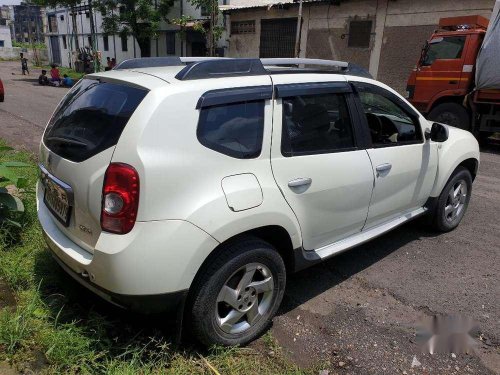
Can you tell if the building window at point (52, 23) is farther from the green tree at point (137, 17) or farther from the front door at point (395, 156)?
the front door at point (395, 156)

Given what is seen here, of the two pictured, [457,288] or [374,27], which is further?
[374,27]

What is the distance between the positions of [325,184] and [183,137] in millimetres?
1083

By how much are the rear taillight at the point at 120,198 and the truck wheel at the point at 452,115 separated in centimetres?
903

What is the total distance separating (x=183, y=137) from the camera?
2.23 meters

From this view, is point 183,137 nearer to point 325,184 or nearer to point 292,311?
point 325,184

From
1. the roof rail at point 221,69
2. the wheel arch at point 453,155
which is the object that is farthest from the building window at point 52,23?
the roof rail at point 221,69

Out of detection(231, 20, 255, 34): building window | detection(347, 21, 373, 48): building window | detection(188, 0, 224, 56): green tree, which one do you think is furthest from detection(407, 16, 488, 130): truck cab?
detection(231, 20, 255, 34): building window

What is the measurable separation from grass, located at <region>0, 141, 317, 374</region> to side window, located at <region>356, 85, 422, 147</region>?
1846 millimetres

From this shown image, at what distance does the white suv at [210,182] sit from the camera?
215 cm

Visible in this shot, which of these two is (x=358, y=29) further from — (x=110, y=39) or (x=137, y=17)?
(x=110, y=39)

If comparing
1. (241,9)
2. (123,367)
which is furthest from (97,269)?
(241,9)

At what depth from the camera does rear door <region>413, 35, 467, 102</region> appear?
30.9 ft

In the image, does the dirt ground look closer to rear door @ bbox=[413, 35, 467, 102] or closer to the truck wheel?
the truck wheel

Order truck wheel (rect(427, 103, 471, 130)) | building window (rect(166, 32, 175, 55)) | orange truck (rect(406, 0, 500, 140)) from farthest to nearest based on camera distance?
building window (rect(166, 32, 175, 55)), truck wheel (rect(427, 103, 471, 130)), orange truck (rect(406, 0, 500, 140))
